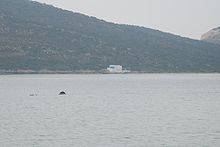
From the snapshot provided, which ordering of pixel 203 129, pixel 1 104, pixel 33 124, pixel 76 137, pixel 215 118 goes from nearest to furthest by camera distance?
pixel 76 137 < pixel 203 129 < pixel 33 124 < pixel 215 118 < pixel 1 104

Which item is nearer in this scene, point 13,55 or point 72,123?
point 72,123

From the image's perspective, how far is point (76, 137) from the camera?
43000mm

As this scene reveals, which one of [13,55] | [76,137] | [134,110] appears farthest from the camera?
[13,55]

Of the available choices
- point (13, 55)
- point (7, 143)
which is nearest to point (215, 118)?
point (7, 143)

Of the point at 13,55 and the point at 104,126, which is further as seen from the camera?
the point at 13,55

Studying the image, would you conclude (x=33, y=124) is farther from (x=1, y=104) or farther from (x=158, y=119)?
(x=1, y=104)

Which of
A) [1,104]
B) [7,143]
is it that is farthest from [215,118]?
[1,104]

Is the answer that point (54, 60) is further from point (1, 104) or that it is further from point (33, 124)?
point (33, 124)

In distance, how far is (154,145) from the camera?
39.6 metres

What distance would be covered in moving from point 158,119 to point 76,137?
1342cm

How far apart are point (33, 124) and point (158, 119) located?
36.1 ft

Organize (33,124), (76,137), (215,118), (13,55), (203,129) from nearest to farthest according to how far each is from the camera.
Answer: (76,137)
(203,129)
(33,124)
(215,118)
(13,55)

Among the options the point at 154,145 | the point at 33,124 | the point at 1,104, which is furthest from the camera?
the point at 1,104

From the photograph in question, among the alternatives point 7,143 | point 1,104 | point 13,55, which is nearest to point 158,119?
point 7,143
